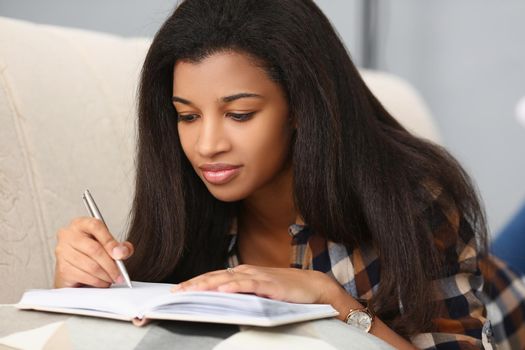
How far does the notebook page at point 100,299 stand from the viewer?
2.81 ft

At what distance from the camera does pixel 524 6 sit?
2.74 m

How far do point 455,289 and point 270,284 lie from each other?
1.30ft

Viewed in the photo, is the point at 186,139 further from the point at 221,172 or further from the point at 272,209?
the point at 272,209

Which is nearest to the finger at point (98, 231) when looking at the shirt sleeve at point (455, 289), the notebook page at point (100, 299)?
the notebook page at point (100, 299)

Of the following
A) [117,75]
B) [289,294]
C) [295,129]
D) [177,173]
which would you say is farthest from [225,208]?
[289,294]

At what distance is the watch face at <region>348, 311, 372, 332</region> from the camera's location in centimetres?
105

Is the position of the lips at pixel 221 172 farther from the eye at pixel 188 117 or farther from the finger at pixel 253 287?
the finger at pixel 253 287

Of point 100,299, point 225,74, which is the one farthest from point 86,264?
point 225,74

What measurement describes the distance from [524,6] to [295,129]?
1.82 meters

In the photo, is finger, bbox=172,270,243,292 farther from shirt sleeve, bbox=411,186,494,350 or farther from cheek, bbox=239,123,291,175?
shirt sleeve, bbox=411,186,494,350

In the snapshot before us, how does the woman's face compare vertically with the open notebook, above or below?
above

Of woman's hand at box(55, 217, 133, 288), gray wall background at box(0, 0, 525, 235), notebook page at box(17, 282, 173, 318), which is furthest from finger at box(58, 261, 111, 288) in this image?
gray wall background at box(0, 0, 525, 235)


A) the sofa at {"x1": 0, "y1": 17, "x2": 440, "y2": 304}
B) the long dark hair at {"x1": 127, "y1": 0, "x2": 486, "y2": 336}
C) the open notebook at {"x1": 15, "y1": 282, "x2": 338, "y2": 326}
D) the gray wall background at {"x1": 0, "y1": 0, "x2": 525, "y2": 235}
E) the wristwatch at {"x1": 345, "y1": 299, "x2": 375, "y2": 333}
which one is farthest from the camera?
the gray wall background at {"x1": 0, "y1": 0, "x2": 525, "y2": 235}

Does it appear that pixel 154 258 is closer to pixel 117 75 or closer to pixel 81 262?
pixel 81 262
